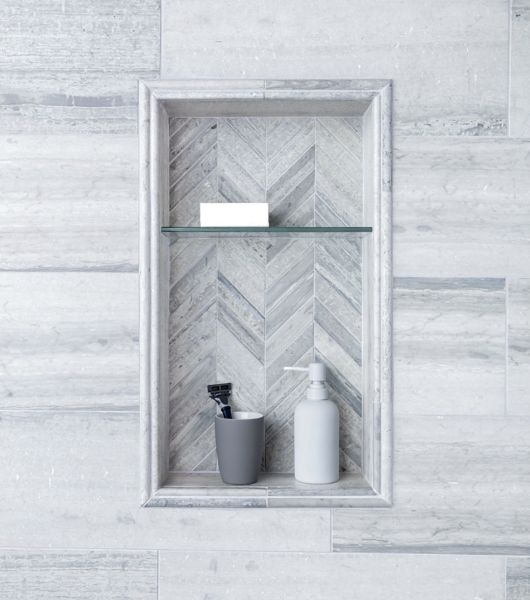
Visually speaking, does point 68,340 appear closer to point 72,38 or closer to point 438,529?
point 72,38

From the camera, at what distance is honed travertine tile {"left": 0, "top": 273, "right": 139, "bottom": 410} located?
110 cm

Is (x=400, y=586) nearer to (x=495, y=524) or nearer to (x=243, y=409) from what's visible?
(x=495, y=524)

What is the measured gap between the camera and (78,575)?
1093 mm

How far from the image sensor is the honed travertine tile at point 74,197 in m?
1.09

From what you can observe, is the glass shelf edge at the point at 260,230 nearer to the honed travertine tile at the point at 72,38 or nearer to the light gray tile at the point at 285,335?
the light gray tile at the point at 285,335

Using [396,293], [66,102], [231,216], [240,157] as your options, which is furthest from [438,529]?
[66,102]

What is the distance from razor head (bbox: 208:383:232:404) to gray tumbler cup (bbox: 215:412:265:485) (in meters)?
0.05

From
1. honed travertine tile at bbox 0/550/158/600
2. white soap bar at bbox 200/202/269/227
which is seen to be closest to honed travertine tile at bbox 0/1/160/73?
white soap bar at bbox 200/202/269/227

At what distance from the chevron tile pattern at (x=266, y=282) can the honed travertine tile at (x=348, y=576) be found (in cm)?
18

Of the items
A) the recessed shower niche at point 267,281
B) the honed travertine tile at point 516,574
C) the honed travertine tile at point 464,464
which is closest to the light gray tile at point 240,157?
the recessed shower niche at point 267,281

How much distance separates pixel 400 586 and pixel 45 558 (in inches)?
23.1

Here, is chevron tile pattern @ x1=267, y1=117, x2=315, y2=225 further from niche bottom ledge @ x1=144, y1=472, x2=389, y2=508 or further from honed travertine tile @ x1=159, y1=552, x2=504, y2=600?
honed travertine tile @ x1=159, y1=552, x2=504, y2=600

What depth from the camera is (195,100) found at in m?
1.09

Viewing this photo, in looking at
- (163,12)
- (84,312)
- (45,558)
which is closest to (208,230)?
(84,312)
